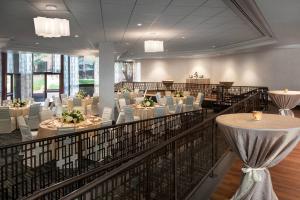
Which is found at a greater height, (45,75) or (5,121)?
(45,75)

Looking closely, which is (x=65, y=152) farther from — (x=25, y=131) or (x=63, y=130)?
(x=25, y=131)

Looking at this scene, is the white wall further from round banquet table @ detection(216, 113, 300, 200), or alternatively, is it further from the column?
round banquet table @ detection(216, 113, 300, 200)

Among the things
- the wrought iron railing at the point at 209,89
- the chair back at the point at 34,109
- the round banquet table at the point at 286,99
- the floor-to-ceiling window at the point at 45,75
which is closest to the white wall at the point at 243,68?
the wrought iron railing at the point at 209,89

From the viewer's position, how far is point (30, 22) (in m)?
7.28

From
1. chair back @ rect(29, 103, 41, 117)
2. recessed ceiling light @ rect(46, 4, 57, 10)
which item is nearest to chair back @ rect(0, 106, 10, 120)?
chair back @ rect(29, 103, 41, 117)

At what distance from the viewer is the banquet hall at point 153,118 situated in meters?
2.76

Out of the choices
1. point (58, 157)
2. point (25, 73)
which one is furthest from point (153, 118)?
point (25, 73)

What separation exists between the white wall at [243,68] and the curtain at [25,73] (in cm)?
876

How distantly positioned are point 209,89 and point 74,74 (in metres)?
9.54

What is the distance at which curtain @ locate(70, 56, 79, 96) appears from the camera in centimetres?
1911

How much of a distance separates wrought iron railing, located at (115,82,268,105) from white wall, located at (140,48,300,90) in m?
0.67

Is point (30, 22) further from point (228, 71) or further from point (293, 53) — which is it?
point (228, 71)

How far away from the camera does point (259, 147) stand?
8.87 feet

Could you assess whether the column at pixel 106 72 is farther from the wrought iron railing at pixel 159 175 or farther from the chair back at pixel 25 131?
the wrought iron railing at pixel 159 175
